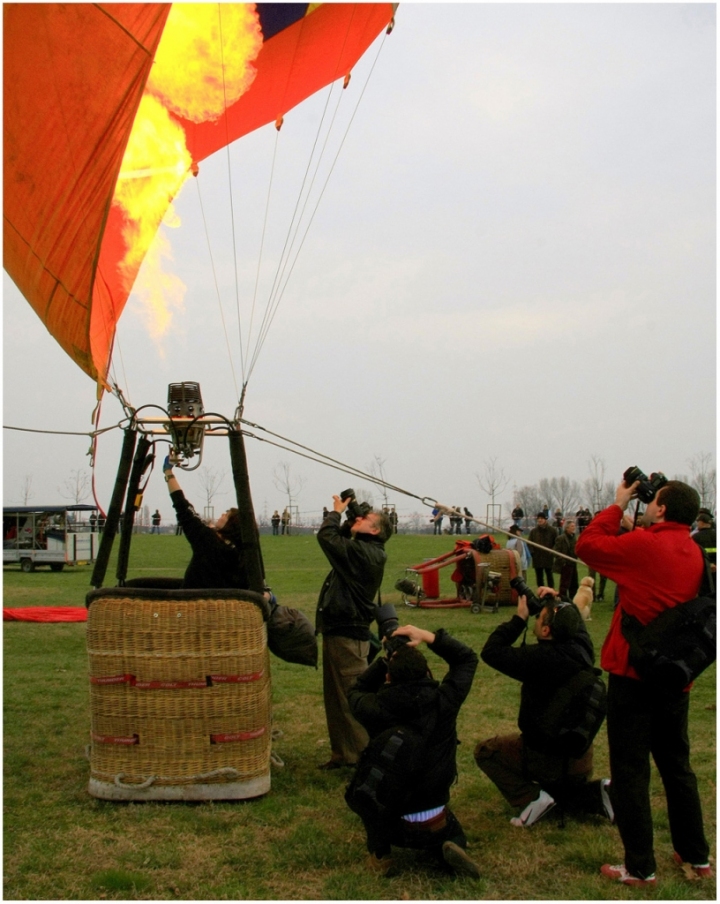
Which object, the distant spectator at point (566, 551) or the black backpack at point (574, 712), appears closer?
the black backpack at point (574, 712)

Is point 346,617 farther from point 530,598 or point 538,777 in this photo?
point 538,777

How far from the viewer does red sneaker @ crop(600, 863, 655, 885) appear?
3.26 metres

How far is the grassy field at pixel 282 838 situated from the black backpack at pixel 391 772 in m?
0.29

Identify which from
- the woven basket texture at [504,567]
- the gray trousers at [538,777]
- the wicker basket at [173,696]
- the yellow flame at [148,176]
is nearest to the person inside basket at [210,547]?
the wicker basket at [173,696]

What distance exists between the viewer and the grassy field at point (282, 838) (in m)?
3.26

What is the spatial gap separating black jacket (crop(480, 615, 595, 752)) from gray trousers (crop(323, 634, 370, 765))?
3.82 ft

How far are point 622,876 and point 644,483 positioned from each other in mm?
1568

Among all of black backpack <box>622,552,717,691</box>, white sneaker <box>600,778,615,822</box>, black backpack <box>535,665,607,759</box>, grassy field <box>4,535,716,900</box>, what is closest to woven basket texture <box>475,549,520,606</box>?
grassy field <box>4,535,716,900</box>

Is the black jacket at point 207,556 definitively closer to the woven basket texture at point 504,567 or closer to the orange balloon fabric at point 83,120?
the orange balloon fabric at point 83,120

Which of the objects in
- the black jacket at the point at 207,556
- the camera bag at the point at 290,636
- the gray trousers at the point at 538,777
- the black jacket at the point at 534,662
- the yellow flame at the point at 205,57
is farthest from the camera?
the yellow flame at the point at 205,57

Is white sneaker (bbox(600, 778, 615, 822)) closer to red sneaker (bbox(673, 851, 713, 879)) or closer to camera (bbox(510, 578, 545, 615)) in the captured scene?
red sneaker (bbox(673, 851, 713, 879))

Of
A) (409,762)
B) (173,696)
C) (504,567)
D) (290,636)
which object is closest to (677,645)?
(409,762)

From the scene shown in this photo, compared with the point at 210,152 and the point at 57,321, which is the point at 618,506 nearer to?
the point at 57,321

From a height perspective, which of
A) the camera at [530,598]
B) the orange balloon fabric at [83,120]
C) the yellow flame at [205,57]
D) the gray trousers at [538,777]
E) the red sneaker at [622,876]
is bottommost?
the red sneaker at [622,876]
